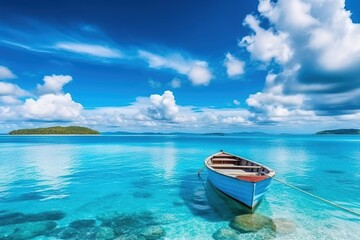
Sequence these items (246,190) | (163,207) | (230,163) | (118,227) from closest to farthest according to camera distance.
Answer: (118,227), (246,190), (163,207), (230,163)

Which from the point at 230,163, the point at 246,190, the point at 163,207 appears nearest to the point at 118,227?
the point at 163,207

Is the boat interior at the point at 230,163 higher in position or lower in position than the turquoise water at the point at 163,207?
higher

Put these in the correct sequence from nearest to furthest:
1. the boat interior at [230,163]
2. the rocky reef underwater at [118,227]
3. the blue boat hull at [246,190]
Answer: the rocky reef underwater at [118,227], the blue boat hull at [246,190], the boat interior at [230,163]

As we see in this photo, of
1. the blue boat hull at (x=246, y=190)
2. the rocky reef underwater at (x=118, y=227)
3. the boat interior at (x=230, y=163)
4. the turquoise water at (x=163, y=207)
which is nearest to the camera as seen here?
the rocky reef underwater at (x=118, y=227)

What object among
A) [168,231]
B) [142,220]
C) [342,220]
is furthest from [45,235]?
[342,220]

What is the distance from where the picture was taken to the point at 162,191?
17.1 metres

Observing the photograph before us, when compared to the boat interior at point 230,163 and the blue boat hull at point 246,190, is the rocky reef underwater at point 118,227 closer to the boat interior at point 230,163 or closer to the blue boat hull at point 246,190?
the blue boat hull at point 246,190

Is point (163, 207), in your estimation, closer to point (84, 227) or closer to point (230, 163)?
point (84, 227)

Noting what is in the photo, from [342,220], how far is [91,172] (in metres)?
22.6

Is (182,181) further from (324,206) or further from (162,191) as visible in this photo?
(324,206)

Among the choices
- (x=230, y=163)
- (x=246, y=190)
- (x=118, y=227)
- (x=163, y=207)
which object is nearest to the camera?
(x=118, y=227)

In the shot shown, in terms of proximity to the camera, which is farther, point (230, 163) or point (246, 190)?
point (230, 163)

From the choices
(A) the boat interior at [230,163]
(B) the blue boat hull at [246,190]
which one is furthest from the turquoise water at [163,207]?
(A) the boat interior at [230,163]

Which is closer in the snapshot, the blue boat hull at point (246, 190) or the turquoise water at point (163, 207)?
the turquoise water at point (163, 207)
